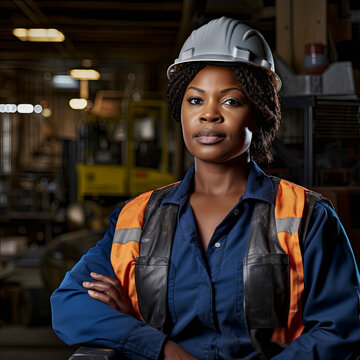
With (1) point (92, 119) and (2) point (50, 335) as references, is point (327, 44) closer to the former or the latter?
(2) point (50, 335)

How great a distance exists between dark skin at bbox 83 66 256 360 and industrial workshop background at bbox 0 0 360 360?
46 cm

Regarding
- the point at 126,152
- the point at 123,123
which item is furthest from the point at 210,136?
the point at 123,123

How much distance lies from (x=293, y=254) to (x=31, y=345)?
3.79m

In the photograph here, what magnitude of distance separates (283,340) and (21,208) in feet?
36.5

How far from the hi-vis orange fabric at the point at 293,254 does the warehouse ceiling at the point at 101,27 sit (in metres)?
3.31

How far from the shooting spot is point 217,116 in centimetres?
165

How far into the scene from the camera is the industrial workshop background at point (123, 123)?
2.89 meters

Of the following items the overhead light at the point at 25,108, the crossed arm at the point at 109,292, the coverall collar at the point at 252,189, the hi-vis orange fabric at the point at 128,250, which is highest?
the overhead light at the point at 25,108

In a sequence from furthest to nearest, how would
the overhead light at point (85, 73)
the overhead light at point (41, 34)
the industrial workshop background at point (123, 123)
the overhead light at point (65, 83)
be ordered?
1. the overhead light at point (65, 83)
2. the overhead light at point (85, 73)
3. the overhead light at point (41, 34)
4. the industrial workshop background at point (123, 123)

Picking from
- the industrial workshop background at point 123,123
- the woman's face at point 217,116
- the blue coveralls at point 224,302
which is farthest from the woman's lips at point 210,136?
the industrial workshop background at point 123,123

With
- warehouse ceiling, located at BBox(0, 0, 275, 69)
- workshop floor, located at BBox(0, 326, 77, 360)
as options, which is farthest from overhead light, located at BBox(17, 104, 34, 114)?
workshop floor, located at BBox(0, 326, 77, 360)

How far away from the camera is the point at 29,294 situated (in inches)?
263

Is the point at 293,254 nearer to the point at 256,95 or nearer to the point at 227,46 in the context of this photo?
the point at 256,95

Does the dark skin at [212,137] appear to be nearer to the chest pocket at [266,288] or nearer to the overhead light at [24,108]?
the chest pocket at [266,288]
